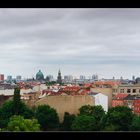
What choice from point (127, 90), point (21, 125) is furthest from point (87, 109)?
point (21, 125)

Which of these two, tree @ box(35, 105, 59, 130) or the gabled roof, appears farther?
the gabled roof

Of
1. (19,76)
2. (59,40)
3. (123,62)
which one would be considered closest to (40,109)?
(19,76)

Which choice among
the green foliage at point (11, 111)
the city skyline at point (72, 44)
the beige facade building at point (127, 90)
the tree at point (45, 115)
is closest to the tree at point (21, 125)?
the green foliage at point (11, 111)

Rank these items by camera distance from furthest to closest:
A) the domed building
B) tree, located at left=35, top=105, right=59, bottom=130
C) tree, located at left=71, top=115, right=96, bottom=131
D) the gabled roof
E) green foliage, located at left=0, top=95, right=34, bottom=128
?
the gabled roof
the domed building
tree, located at left=35, top=105, right=59, bottom=130
green foliage, located at left=0, top=95, right=34, bottom=128
tree, located at left=71, top=115, right=96, bottom=131

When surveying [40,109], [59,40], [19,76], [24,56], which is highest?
[59,40]

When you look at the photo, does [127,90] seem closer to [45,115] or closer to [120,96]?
[120,96]

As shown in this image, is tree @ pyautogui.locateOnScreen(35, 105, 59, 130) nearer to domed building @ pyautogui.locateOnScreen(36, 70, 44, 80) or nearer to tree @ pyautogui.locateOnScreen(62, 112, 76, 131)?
tree @ pyautogui.locateOnScreen(62, 112, 76, 131)

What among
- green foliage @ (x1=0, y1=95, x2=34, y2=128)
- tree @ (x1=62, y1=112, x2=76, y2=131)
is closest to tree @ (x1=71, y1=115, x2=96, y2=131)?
tree @ (x1=62, y1=112, x2=76, y2=131)
